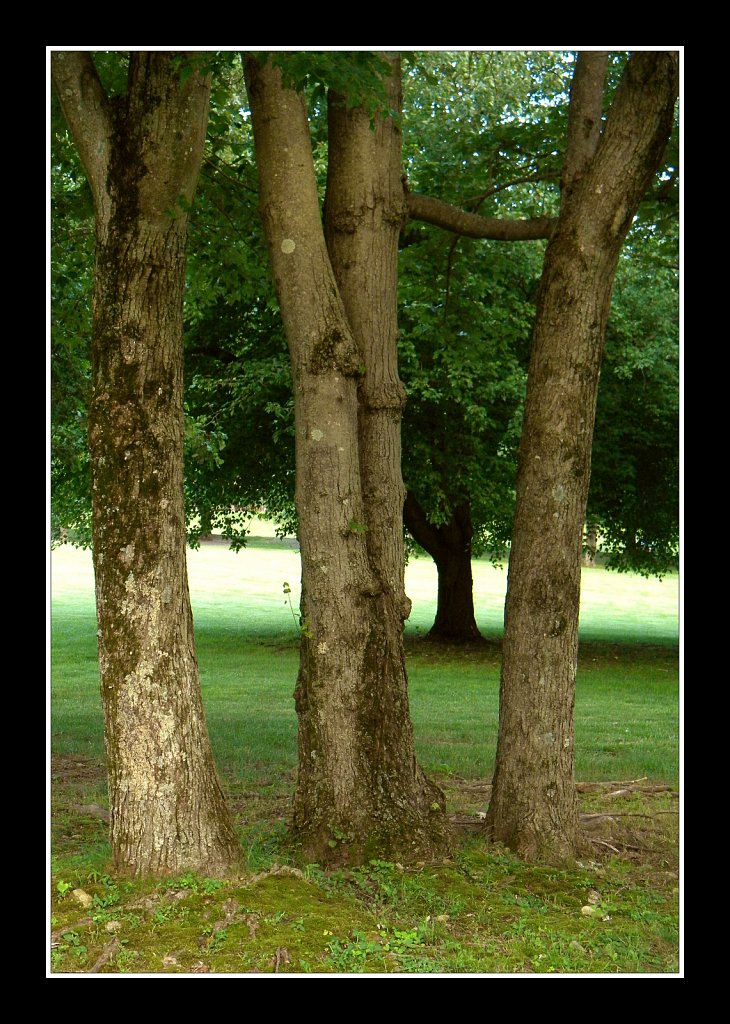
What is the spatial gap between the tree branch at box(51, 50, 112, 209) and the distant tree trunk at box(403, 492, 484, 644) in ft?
60.3

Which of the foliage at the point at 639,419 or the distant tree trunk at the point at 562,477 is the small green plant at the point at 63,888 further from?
the foliage at the point at 639,419

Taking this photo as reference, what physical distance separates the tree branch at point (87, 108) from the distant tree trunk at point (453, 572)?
18376 millimetres

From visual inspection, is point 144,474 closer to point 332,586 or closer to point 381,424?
point 332,586

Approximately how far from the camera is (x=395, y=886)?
6312mm

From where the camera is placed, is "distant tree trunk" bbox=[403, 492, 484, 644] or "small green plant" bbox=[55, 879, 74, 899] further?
"distant tree trunk" bbox=[403, 492, 484, 644]

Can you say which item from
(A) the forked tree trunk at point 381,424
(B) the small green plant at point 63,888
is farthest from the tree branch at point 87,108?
(B) the small green plant at point 63,888

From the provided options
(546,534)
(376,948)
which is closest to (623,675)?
(546,534)

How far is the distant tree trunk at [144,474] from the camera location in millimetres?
5684

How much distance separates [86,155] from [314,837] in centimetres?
440

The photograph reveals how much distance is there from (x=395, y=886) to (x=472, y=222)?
16.5 feet

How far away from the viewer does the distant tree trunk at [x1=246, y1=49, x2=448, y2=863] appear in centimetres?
673

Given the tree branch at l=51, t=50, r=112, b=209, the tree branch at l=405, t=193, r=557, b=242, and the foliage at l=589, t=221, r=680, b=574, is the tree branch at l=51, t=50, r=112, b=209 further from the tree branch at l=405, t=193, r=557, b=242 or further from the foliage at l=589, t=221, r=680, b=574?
the foliage at l=589, t=221, r=680, b=574

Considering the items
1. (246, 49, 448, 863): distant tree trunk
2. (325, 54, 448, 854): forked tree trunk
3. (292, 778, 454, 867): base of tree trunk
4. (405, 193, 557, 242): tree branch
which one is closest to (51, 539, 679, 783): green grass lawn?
(246, 49, 448, 863): distant tree trunk
